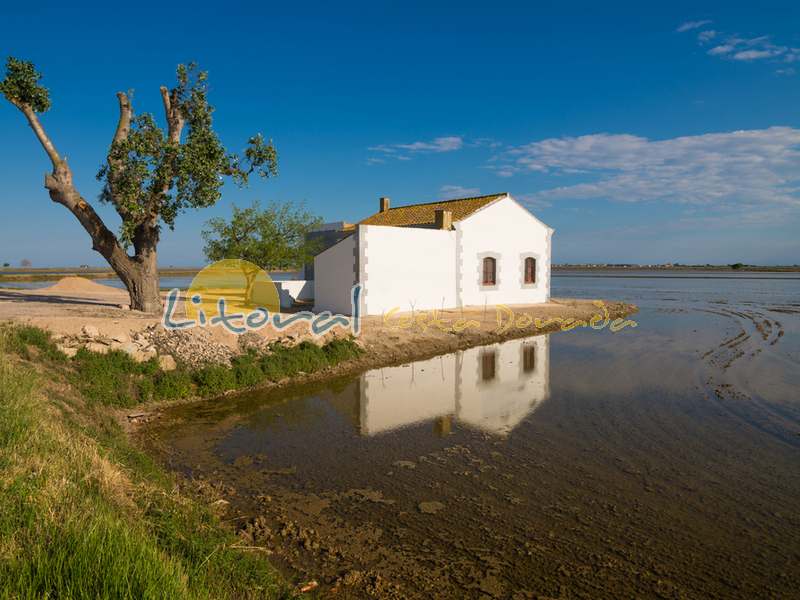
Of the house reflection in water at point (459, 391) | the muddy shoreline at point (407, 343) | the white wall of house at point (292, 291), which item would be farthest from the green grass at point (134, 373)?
the white wall of house at point (292, 291)

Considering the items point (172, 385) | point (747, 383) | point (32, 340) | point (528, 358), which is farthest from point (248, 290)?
point (747, 383)

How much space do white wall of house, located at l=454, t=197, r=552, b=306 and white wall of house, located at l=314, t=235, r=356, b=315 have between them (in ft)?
18.2

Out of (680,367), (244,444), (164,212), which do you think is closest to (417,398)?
(244,444)

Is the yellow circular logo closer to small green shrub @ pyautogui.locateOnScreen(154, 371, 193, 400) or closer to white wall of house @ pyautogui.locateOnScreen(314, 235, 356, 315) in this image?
white wall of house @ pyautogui.locateOnScreen(314, 235, 356, 315)

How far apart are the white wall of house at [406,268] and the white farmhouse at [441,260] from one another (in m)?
0.04

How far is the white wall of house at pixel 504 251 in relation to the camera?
74.4 feet

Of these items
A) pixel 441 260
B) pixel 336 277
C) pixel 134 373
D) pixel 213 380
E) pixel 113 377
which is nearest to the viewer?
pixel 113 377

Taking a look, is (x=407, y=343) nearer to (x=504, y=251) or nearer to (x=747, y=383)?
(x=747, y=383)

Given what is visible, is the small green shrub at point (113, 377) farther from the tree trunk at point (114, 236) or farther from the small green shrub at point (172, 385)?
the tree trunk at point (114, 236)

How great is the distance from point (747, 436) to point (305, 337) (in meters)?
10.00

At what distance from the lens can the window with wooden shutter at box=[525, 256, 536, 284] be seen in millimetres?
25875

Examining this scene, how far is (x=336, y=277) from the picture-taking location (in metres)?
19.7

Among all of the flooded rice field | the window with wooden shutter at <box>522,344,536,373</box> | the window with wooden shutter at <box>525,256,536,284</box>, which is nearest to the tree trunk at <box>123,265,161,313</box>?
the flooded rice field

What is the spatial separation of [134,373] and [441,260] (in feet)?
44.9
